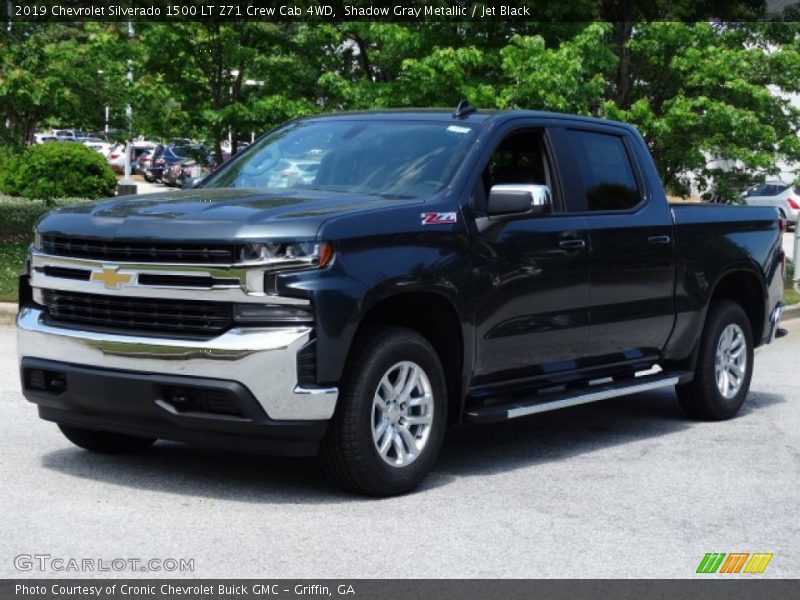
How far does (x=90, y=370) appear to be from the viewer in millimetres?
7086

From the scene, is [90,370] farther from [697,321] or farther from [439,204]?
[697,321]

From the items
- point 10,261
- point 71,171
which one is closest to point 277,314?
point 10,261

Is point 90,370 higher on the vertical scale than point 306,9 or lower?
lower

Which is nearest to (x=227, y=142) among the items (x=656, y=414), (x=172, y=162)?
(x=656, y=414)

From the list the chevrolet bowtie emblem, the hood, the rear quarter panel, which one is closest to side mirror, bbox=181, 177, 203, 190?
the hood

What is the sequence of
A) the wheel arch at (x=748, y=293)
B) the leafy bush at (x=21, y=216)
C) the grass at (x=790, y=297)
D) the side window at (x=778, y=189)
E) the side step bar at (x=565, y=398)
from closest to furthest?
the side step bar at (x=565, y=398), the wheel arch at (x=748, y=293), the grass at (x=790, y=297), the leafy bush at (x=21, y=216), the side window at (x=778, y=189)

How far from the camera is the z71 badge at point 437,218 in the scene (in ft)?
24.4

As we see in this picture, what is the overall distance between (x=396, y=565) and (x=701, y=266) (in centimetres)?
442

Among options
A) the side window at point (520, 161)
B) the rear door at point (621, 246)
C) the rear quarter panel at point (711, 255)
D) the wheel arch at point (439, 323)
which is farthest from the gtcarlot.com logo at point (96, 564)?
the rear quarter panel at point (711, 255)

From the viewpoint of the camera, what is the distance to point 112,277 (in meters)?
7.06

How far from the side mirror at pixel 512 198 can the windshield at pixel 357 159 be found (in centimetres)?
28

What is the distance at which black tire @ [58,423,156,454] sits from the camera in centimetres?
806

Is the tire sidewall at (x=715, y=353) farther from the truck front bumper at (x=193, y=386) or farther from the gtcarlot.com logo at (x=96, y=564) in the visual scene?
the gtcarlot.com logo at (x=96, y=564)

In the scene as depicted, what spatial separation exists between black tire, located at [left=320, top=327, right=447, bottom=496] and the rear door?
67.1 inches
